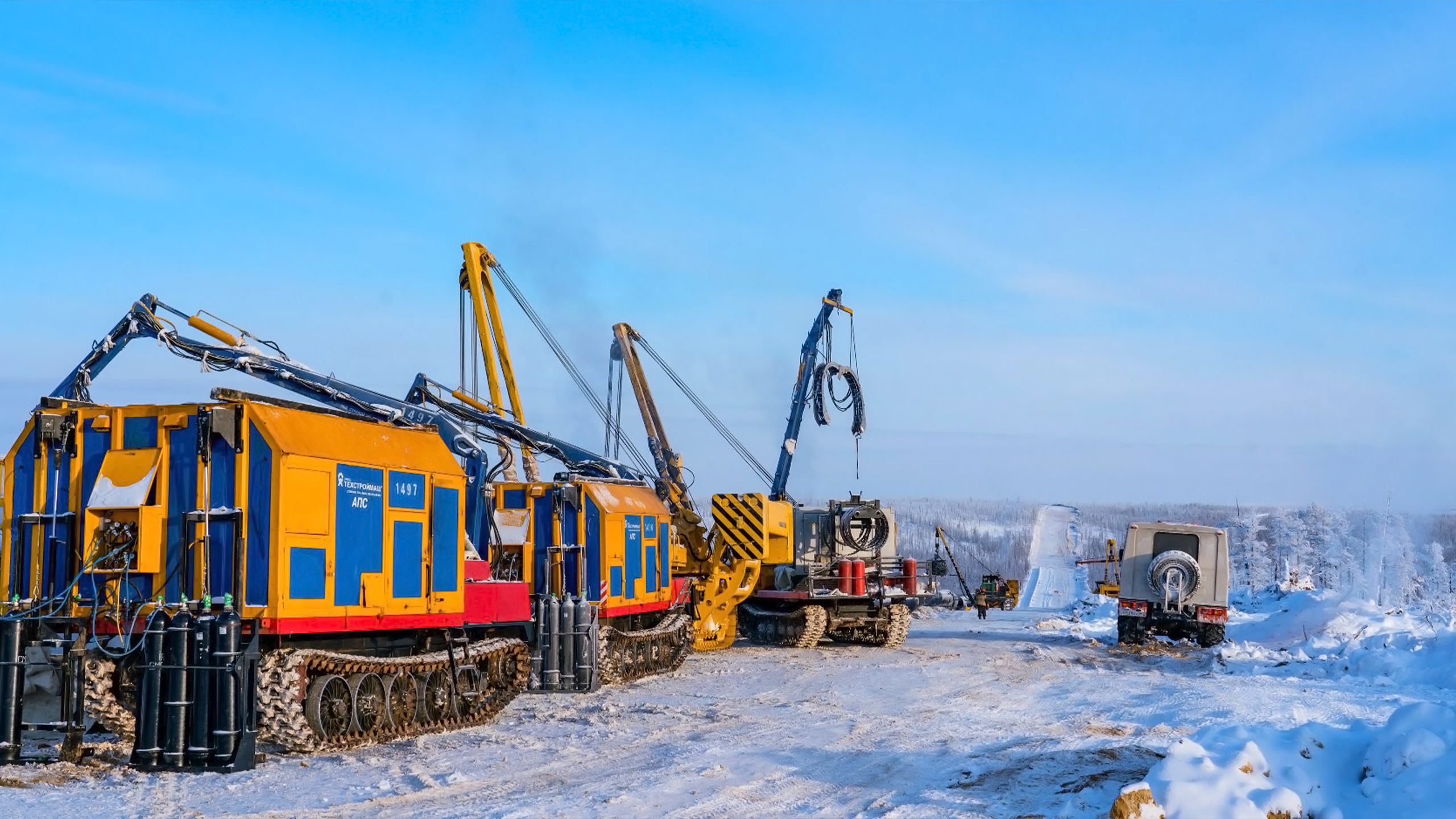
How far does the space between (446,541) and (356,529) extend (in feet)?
5.29

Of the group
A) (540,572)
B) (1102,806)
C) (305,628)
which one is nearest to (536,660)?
(540,572)

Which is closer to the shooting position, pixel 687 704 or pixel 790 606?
pixel 687 704

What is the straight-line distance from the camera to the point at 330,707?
12031 mm

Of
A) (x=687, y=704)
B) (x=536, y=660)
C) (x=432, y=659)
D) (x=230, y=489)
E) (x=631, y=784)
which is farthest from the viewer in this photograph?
(x=536, y=660)

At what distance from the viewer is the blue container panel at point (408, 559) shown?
1309 cm

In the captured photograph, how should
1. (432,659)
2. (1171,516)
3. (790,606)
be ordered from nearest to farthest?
1. (432,659)
2. (790,606)
3. (1171,516)

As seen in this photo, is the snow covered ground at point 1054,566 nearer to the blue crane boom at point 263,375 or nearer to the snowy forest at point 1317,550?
the snowy forest at point 1317,550

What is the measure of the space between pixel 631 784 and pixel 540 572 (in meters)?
9.55

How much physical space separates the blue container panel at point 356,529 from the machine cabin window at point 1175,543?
760 inches

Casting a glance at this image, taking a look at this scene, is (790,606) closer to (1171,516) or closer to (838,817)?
(838,817)

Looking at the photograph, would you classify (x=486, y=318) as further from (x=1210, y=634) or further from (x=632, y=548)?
(x=1210, y=634)

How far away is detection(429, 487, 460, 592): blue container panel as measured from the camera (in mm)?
13797

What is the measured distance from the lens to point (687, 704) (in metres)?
15.9

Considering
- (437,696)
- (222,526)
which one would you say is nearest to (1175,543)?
(437,696)
